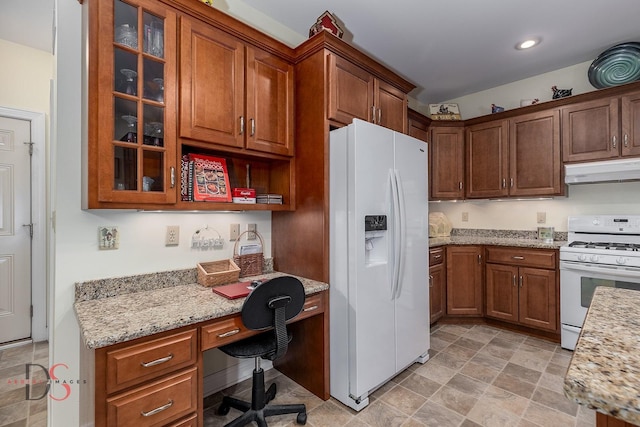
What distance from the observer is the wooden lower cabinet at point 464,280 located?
3.27m

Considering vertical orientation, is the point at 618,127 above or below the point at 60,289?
above

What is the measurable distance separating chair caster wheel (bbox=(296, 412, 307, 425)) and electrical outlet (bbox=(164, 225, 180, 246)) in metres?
1.29

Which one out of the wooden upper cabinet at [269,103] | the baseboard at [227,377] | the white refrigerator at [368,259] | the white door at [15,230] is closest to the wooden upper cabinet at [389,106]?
the white refrigerator at [368,259]

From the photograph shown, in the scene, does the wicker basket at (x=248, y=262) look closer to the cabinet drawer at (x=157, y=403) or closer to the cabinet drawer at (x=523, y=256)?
the cabinet drawer at (x=157, y=403)

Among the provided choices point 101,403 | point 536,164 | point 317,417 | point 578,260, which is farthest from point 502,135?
point 101,403

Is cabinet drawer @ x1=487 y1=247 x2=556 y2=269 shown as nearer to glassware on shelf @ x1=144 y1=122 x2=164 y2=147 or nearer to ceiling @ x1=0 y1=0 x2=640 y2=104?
ceiling @ x1=0 y1=0 x2=640 y2=104

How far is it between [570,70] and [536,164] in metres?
1.07

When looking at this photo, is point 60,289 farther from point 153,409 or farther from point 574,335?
point 574,335

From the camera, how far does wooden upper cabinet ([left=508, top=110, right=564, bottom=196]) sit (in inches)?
118

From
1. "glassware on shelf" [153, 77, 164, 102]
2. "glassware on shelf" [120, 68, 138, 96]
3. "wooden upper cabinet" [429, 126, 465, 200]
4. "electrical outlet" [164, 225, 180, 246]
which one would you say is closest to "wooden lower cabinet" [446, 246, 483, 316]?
A: "wooden upper cabinet" [429, 126, 465, 200]

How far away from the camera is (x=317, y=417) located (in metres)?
1.86

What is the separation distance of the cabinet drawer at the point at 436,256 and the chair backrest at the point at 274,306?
6.25 ft

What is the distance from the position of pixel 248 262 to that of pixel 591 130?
330cm

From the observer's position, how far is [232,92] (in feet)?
6.11
